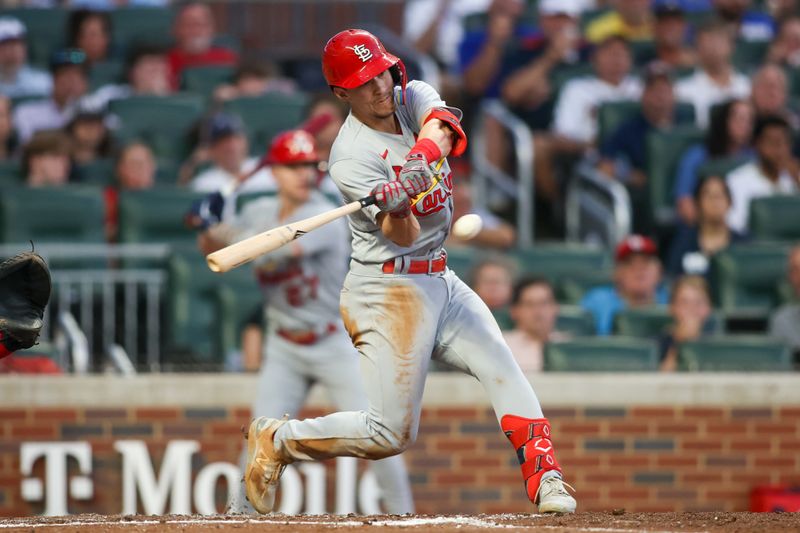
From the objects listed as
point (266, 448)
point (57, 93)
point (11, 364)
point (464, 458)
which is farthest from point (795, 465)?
point (57, 93)

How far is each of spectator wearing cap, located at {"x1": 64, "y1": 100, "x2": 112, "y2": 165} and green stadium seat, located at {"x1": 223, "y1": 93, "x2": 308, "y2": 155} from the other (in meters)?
0.87

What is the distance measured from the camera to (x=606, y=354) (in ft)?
27.1

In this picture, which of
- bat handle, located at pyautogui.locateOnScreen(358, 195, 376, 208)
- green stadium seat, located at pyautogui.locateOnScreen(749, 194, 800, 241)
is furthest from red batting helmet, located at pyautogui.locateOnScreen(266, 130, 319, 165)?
green stadium seat, located at pyautogui.locateOnScreen(749, 194, 800, 241)

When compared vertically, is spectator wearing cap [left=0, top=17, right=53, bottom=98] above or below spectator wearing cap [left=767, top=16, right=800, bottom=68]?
below

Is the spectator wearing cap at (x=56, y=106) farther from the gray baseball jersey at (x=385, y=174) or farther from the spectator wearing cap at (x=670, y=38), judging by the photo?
the gray baseball jersey at (x=385, y=174)

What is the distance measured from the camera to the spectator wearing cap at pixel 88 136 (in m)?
10.0

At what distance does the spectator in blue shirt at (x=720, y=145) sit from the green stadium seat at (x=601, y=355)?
6.53 feet

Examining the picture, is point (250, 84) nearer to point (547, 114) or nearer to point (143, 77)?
point (143, 77)

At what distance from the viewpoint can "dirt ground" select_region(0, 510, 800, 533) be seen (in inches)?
205

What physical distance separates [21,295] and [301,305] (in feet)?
6.35

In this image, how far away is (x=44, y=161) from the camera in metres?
9.45

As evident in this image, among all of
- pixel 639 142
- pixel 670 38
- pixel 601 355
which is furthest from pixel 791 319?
pixel 670 38

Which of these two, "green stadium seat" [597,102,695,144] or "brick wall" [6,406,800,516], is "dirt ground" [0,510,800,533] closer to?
"brick wall" [6,406,800,516]

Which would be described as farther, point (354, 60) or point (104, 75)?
point (104, 75)
